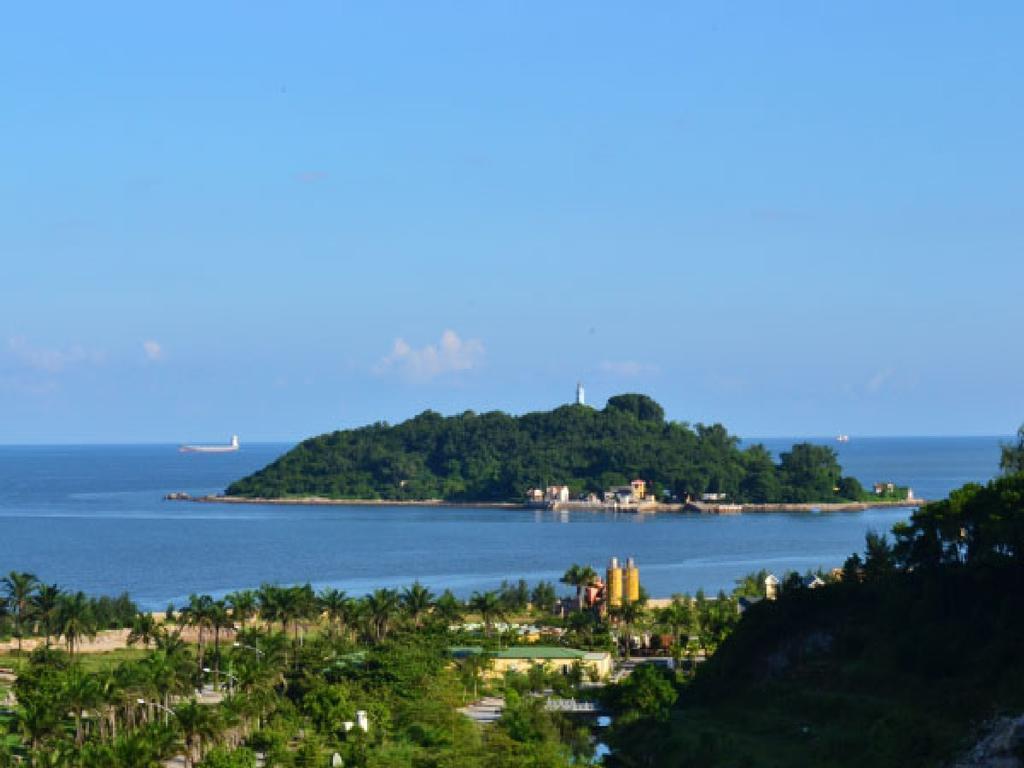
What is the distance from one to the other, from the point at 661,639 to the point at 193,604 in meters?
27.7

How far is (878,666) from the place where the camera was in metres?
65.6

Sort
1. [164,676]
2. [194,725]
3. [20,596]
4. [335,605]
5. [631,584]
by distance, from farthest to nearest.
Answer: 1. [631,584]
2. [335,605]
3. [20,596]
4. [164,676]
5. [194,725]

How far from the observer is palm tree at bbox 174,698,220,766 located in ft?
192

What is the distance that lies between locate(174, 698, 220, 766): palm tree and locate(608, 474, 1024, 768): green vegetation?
1546 cm

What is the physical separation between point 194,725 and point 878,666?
26.4 metres

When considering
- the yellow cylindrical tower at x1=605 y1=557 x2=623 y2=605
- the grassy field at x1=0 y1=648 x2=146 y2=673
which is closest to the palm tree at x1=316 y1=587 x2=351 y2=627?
the grassy field at x1=0 y1=648 x2=146 y2=673

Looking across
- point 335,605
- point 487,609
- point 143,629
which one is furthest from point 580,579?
point 143,629

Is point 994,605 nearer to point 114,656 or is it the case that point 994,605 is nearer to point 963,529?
point 963,529

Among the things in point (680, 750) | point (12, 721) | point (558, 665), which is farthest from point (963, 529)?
point (12, 721)

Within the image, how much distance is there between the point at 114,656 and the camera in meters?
95.0

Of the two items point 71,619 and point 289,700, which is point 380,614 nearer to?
point 71,619

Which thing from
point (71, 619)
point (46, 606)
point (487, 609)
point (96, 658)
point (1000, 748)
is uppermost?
point (46, 606)

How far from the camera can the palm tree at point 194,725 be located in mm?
58625

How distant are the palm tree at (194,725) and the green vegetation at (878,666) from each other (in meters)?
15.5
